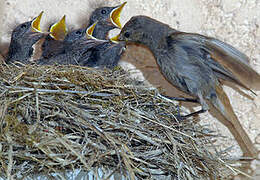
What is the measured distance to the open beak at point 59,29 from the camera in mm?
2568

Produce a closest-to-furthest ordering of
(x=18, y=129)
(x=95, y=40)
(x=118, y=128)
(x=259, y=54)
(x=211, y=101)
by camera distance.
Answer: (x=18, y=129) → (x=118, y=128) → (x=211, y=101) → (x=259, y=54) → (x=95, y=40)

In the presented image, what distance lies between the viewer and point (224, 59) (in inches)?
82.6

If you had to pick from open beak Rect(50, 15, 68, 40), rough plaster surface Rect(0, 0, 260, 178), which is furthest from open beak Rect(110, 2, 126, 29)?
open beak Rect(50, 15, 68, 40)

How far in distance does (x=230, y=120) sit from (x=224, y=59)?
1.23 ft

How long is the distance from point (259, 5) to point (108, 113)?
1.23m

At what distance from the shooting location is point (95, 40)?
255cm

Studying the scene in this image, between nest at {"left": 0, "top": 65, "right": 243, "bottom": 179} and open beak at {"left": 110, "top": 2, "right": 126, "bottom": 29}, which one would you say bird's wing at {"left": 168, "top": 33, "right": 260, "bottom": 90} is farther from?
open beak at {"left": 110, "top": 2, "right": 126, "bottom": 29}

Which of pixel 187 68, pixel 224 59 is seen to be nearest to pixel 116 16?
pixel 187 68

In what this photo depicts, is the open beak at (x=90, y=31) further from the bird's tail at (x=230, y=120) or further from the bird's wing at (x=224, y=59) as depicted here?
the bird's tail at (x=230, y=120)

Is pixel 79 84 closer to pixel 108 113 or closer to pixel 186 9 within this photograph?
pixel 108 113

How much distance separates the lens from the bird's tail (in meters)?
2.18

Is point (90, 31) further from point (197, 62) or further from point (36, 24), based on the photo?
point (197, 62)

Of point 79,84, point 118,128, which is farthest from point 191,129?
point 79,84

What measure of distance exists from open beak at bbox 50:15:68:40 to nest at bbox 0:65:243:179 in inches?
23.6
